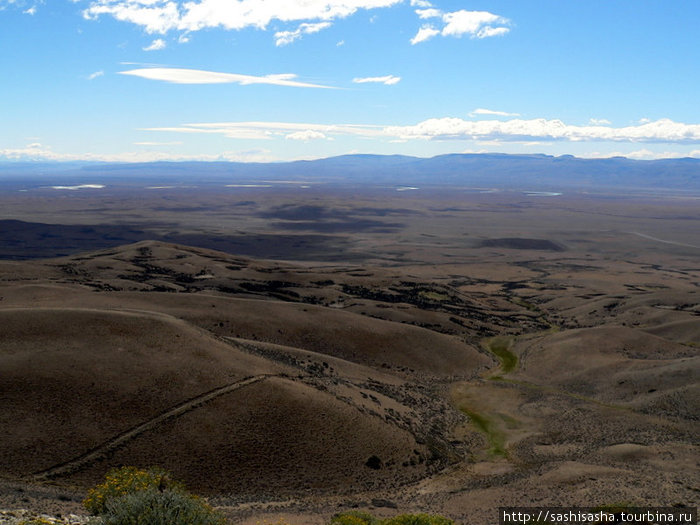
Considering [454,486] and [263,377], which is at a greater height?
[263,377]

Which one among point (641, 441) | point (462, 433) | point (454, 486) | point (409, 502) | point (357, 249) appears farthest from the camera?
point (357, 249)

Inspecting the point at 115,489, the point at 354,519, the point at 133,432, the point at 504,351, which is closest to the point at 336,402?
the point at 133,432

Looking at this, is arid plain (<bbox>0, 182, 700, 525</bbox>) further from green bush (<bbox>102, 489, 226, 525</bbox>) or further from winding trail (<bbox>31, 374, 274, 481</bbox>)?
green bush (<bbox>102, 489, 226, 525</bbox>)

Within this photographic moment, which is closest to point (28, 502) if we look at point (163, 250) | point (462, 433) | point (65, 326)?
point (65, 326)

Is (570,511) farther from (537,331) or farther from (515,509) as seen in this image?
(537,331)

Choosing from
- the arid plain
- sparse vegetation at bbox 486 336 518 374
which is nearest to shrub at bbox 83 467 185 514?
the arid plain

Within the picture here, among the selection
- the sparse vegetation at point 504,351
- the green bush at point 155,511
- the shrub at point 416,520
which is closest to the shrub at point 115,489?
the green bush at point 155,511
